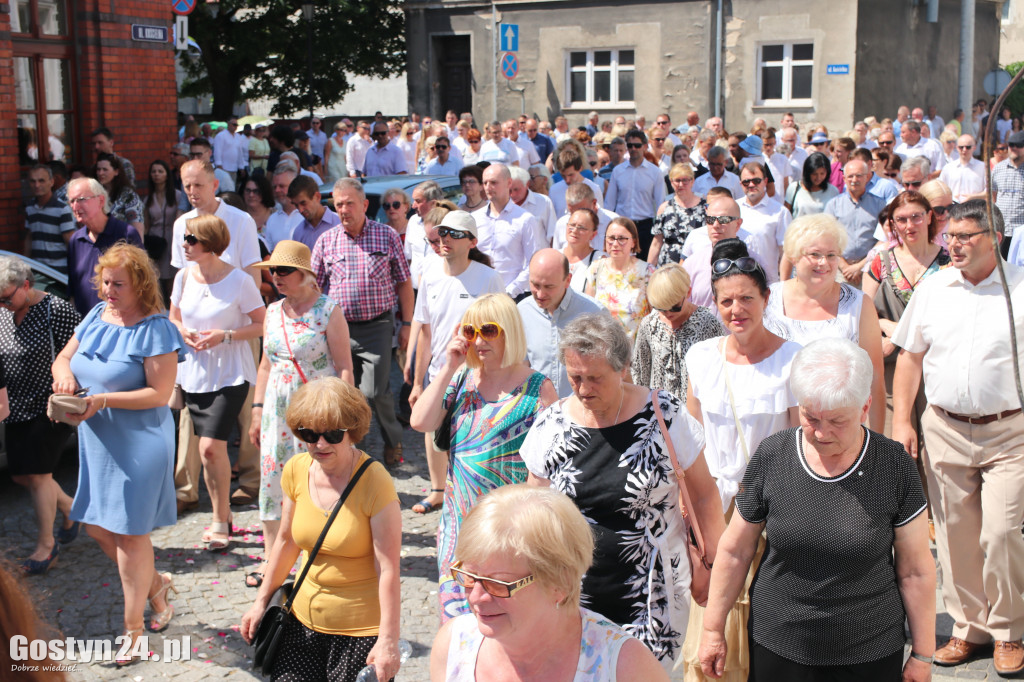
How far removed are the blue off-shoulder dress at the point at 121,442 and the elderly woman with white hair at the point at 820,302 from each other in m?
3.02

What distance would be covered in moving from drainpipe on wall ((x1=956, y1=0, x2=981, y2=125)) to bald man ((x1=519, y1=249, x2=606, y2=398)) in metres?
28.2

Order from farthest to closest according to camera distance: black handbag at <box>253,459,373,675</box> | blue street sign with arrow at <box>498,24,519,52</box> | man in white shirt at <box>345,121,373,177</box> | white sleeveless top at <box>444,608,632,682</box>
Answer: blue street sign with arrow at <box>498,24,519,52</box>
man in white shirt at <box>345,121,373,177</box>
black handbag at <box>253,459,373,675</box>
white sleeveless top at <box>444,608,632,682</box>

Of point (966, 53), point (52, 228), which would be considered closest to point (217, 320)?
point (52, 228)

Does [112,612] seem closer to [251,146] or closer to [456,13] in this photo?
[251,146]

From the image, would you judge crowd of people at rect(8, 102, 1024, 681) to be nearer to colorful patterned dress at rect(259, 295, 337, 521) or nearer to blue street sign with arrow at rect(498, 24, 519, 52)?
colorful patterned dress at rect(259, 295, 337, 521)

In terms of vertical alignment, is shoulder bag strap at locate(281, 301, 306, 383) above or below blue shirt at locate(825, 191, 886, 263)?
below

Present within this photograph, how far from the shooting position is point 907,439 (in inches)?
198

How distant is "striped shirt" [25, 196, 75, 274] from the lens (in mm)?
9617

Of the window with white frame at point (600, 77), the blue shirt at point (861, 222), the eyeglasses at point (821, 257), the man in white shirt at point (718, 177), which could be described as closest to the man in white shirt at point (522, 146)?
the man in white shirt at point (718, 177)

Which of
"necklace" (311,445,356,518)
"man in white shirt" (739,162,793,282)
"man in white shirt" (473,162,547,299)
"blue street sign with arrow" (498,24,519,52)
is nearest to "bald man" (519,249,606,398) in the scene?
"necklace" (311,445,356,518)

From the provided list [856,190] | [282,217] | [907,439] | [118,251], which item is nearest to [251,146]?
[282,217]

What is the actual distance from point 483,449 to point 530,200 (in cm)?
550

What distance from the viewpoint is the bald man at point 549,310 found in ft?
19.1

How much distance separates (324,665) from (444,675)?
4.45ft
